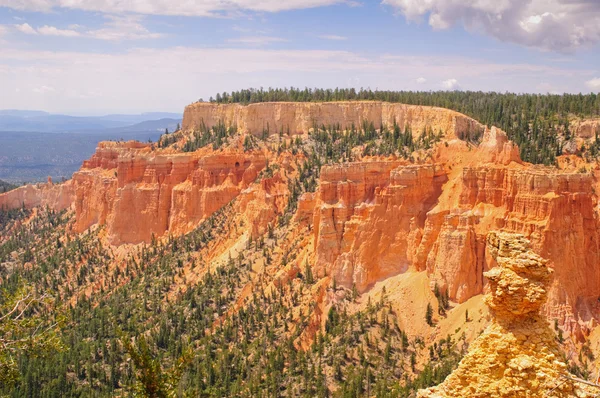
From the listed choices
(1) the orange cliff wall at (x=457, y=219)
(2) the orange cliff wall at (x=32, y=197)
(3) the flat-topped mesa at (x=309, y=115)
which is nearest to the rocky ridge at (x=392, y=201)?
(1) the orange cliff wall at (x=457, y=219)

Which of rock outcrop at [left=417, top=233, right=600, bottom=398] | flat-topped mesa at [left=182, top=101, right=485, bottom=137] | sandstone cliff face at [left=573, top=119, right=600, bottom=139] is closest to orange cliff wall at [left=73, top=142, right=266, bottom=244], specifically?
flat-topped mesa at [left=182, top=101, right=485, bottom=137]

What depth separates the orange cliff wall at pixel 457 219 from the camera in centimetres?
4481

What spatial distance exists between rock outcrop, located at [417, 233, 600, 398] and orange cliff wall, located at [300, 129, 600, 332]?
2702cm

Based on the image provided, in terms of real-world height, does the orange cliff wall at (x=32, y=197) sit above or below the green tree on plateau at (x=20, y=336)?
below

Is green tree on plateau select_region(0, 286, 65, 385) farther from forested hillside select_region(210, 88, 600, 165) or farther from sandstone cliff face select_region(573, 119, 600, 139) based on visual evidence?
sandstone cliff face select_region(573, 119, 600, 139)

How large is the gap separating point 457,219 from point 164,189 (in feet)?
167

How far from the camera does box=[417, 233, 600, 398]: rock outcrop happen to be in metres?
16.7

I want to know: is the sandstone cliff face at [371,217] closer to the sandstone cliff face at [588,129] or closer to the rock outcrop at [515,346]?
the sandstone cliff face at [588,129]

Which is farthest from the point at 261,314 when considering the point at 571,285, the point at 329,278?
the point at 571,285

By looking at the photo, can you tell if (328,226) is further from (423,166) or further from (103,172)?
(103,172)

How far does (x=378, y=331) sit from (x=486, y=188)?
14335mm

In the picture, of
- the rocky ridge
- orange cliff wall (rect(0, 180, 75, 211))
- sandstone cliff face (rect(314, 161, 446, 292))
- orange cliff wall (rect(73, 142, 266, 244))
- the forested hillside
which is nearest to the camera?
the rocky ridge

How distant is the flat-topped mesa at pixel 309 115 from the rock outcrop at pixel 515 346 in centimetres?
5472

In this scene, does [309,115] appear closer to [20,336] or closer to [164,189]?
[164,189]
